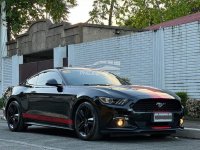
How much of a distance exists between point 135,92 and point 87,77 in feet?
5.01

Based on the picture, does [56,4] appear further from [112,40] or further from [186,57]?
[186,57]

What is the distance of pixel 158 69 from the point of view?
16.8m

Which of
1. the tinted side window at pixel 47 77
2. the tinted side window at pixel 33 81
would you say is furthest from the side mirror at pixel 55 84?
the tinted side window at pixel 33 81

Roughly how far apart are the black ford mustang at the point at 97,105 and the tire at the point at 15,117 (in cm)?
30

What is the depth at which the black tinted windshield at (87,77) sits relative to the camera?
10.1 meters

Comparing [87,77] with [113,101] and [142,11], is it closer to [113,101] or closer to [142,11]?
[113,101]

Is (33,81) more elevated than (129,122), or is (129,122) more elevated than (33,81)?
(33,81)

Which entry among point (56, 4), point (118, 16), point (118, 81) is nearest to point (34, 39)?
point (56, 4)

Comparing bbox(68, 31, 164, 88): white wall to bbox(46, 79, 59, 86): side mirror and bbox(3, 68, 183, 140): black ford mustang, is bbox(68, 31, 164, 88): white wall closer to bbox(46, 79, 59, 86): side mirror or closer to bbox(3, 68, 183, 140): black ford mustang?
bbox(3, 68, 183, 140): black ford mustang

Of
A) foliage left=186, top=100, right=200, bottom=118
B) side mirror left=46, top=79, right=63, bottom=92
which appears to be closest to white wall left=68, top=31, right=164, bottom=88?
foliage left=186, top=100, right=200, bottom=118

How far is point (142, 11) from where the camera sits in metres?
47.6

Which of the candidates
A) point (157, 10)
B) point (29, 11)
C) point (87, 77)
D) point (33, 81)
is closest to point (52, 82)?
point (87, 77)

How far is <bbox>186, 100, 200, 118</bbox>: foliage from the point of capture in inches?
543

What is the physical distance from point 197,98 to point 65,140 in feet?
20.9
